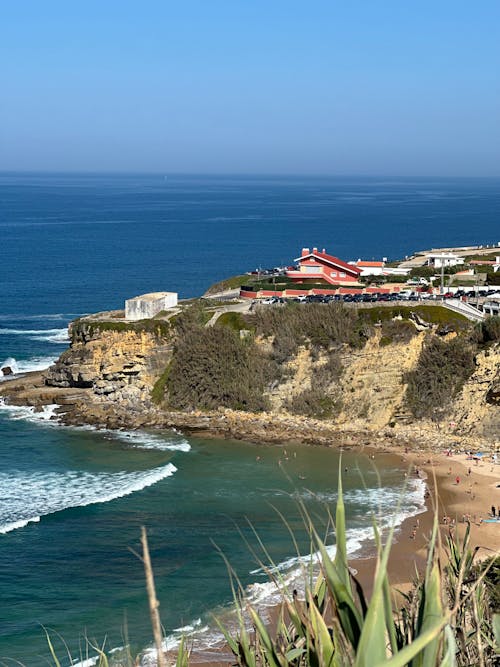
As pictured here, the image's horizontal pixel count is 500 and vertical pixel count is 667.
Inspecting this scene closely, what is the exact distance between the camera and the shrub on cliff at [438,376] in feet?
133

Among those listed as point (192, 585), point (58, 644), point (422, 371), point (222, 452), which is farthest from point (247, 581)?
point (422, 371)

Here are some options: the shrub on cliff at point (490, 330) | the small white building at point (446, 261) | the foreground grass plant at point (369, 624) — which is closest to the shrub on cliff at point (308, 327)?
the shrub on cliff at point (490, 330)

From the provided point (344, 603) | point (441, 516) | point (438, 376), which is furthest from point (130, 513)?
point (344, 603)

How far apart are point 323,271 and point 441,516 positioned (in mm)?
26464

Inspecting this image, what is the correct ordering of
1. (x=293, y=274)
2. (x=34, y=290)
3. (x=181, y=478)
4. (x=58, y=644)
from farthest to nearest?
(x=34, y=290) < (x=293, y=274) < (x=181, y=478) < (x=58, y=644)

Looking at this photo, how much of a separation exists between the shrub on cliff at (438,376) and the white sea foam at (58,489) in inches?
448

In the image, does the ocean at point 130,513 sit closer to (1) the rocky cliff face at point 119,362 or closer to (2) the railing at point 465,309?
(1) the rocky cliff face at point 119,362

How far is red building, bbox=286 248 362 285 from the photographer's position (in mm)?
54500

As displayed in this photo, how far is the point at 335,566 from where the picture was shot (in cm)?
545

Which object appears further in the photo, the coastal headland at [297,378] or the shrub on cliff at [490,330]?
the shrub on cliff at [490,330]

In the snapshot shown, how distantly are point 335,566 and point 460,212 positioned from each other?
6990 inches

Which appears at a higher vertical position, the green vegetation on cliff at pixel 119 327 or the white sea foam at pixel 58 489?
the green vegetation on cliff at pixel 119 327

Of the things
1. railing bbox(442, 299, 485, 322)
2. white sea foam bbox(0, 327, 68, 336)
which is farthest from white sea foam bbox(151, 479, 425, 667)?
white sea foam bbox(0, 327, 68, 336)

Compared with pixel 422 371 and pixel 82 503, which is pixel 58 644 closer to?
pixel 82 503
